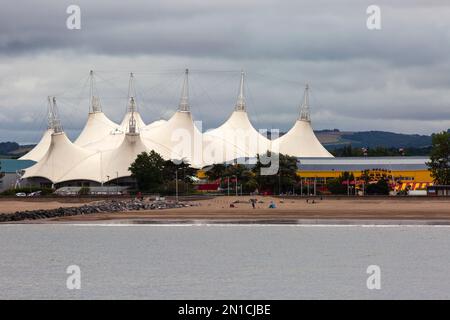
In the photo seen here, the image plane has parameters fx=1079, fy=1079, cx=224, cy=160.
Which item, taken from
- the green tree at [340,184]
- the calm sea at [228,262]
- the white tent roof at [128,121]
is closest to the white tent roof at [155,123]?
the white tent roof at [128,121]

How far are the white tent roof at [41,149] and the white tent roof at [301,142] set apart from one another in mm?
37759

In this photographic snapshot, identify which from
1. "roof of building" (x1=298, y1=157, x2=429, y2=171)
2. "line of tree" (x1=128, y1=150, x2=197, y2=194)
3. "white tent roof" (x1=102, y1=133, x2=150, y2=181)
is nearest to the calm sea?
"line of tree" (x1=128, y1=150, x2=197, y2=194)

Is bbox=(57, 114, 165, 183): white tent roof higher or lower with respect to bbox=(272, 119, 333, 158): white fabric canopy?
lower

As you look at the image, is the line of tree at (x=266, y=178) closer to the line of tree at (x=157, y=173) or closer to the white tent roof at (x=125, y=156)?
the line of tree at (x=157, y=173)

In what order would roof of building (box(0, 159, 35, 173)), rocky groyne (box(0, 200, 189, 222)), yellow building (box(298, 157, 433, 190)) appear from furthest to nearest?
roof of building (box(0, 159, 35, 173)) < yellow building (box(298, 157, 433, 190)) < rocky groyne (box(0, 200, 189, 222))

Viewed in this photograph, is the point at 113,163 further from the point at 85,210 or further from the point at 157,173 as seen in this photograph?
the point at 85,210

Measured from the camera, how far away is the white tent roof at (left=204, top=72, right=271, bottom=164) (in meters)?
152

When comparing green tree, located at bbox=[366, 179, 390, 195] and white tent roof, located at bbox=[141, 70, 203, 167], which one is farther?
white tent roof, located at bbox=[141, 70, 203, 167]

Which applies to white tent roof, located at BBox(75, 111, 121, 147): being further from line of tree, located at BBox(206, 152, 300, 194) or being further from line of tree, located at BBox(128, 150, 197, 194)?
line of tree, located at BBox(206, 152, 300, 194)

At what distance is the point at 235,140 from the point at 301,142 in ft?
36.8

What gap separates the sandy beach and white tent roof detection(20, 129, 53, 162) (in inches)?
2488

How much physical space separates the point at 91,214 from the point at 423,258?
3613cm

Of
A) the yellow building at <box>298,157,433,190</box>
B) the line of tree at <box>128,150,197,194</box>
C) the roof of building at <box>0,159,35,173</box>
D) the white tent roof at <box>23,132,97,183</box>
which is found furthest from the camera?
the roof of building at <box>0,159,35,173</box>

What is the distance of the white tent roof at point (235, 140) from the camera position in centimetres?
15238
